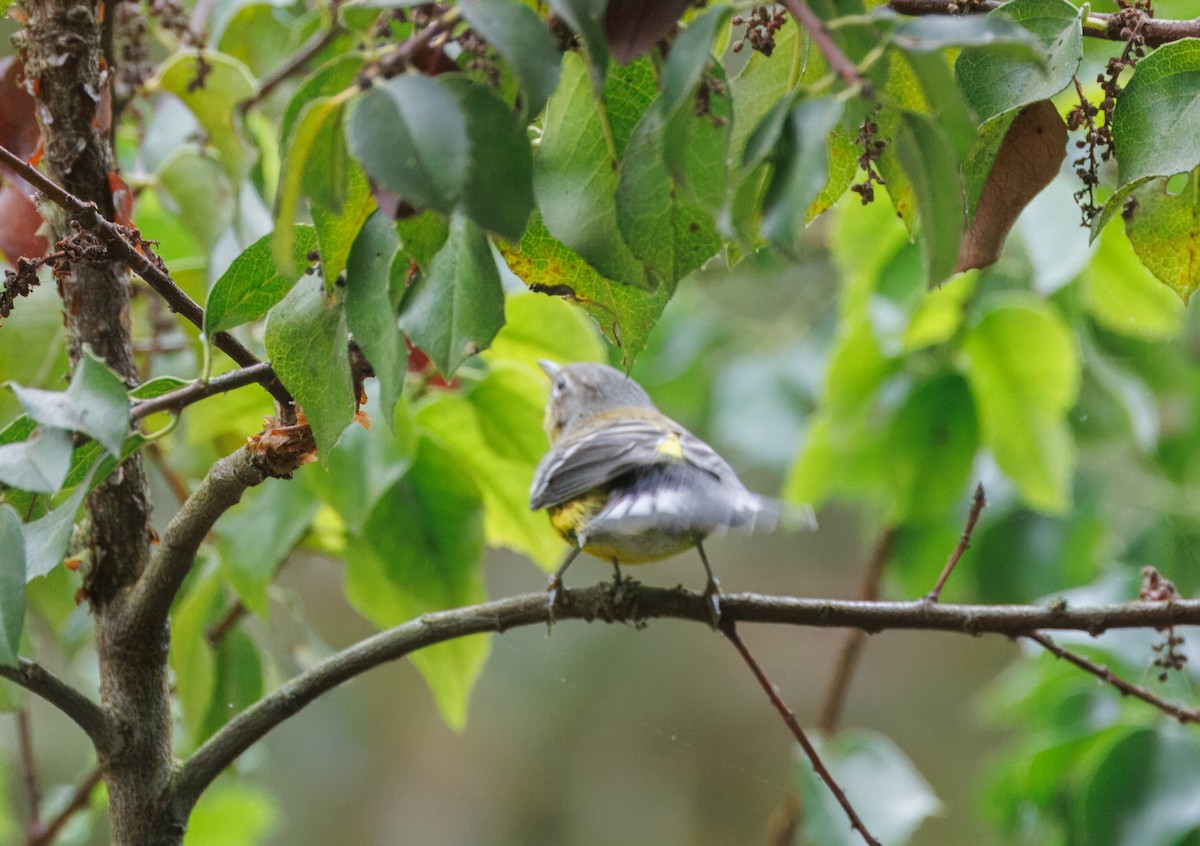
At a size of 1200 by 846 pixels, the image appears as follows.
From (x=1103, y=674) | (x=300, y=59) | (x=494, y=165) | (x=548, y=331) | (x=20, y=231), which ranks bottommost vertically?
(x=1103, y=674)

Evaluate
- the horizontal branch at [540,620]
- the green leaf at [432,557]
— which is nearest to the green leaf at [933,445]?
the green leaf at [432,557]

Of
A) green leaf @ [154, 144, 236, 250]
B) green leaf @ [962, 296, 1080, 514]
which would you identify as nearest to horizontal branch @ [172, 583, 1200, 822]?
green leaf @ [154, 144, 236, 250]

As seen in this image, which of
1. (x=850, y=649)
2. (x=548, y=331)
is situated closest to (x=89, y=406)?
(x=548, y=331)

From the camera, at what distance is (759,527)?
111 centimetres

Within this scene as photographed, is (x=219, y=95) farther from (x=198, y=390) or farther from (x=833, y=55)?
(x=833, y=55)

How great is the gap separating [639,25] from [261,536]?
2.42 feet

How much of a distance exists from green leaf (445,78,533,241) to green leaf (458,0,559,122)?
0.02 meters

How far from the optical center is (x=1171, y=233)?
0.75 metres

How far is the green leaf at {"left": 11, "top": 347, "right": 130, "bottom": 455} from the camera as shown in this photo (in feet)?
1.88

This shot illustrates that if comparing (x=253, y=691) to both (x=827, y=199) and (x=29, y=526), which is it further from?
(x=827, y=199)

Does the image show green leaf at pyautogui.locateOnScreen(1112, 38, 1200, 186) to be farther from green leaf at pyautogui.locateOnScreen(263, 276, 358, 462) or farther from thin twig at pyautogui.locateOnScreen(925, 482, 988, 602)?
green leaf at pyautogui.locateOnScreen(263, 276, 358, 462)

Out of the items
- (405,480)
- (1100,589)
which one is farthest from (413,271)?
(1100,589)

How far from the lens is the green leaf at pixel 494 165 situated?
1.50 ft

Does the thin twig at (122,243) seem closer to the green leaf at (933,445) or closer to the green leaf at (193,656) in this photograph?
the green leaf at (193,656)
